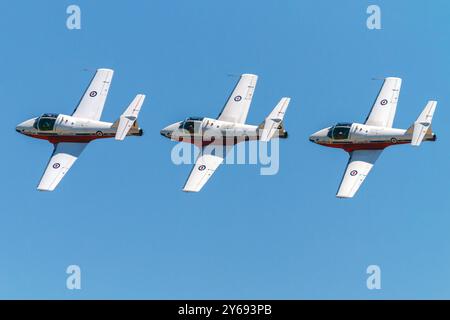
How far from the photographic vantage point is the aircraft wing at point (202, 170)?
96.5 metres

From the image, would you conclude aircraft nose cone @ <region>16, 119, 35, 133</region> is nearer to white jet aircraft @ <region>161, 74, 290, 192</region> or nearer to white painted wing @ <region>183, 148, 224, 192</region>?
white jet aircraft @ <region>161, 74, 290, 192</region>

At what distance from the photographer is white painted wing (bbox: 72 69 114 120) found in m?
102

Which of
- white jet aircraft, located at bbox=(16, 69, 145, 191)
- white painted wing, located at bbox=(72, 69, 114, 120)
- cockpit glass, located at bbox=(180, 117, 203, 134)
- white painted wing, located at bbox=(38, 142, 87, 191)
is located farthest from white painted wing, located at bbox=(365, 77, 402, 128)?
white painted wing, located at bbox=(38, 142, 87, 191)

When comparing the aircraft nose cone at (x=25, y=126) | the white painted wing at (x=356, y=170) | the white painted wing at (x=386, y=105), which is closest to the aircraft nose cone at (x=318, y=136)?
the white painted wing at (x=356, y=170)

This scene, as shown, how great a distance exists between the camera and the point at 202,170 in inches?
3839

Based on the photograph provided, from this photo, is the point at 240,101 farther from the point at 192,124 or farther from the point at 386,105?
the point at 386,105

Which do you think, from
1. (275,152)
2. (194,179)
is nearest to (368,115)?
(275,152)

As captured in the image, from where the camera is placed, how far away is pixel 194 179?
9688cm

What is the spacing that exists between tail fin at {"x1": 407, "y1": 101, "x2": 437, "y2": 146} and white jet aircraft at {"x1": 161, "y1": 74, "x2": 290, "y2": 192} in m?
10.5

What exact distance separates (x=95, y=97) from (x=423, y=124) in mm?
28046

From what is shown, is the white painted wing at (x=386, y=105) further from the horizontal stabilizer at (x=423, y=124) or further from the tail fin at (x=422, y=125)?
the horizontal stabilizer at (x=423, y=124)

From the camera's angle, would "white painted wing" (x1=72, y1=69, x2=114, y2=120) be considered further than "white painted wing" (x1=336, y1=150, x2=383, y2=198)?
Yes

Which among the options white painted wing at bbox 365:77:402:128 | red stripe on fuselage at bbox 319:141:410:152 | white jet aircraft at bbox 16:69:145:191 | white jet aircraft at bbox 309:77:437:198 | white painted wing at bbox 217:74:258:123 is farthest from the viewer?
white painted wing at bbox 217:74:258:123

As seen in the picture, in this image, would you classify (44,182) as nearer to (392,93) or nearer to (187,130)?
(187,130)
